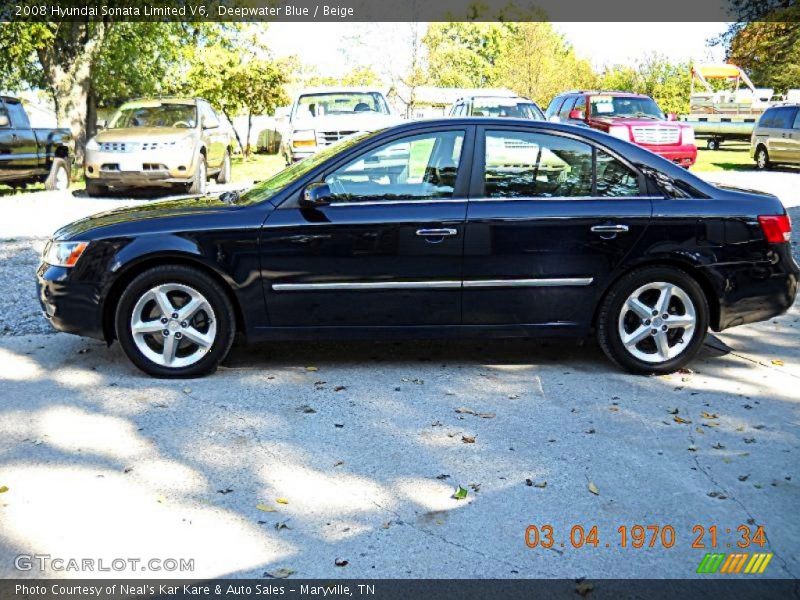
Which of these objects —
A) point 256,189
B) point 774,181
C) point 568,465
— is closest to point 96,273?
point 256,189

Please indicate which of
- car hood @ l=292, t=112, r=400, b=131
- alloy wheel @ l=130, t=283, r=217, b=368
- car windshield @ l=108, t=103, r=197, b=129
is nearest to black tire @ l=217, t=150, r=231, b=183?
car windshield @ l=108, t=103, r=197, b=129

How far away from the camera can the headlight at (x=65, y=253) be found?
226 inches

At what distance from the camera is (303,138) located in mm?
15992

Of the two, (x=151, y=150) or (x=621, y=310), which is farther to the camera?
(x=151, y=150)

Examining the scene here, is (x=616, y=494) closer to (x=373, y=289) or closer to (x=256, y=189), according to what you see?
(x=373, y=289)

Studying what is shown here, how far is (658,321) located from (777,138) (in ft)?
63.4

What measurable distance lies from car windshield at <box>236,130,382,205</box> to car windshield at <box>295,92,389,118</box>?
10.6 m

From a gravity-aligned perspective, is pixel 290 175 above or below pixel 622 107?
below

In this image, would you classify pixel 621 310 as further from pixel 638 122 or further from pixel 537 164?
pixel 638 122

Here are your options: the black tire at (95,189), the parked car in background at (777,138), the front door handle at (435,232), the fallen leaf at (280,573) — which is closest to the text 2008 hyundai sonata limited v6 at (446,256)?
the front door handle at (435,232)

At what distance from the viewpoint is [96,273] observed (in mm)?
5699

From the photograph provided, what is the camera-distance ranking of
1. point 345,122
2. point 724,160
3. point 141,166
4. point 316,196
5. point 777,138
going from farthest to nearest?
point 724,160
point 777,138
point 345,122
point 141,166
point 316,196

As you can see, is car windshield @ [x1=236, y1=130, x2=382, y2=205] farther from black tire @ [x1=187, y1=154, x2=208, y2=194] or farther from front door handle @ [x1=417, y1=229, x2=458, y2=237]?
black tire @ [x1=187, y1=154, x2=208, y2=194]

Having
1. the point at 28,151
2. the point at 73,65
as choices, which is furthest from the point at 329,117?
the point at 73,65
